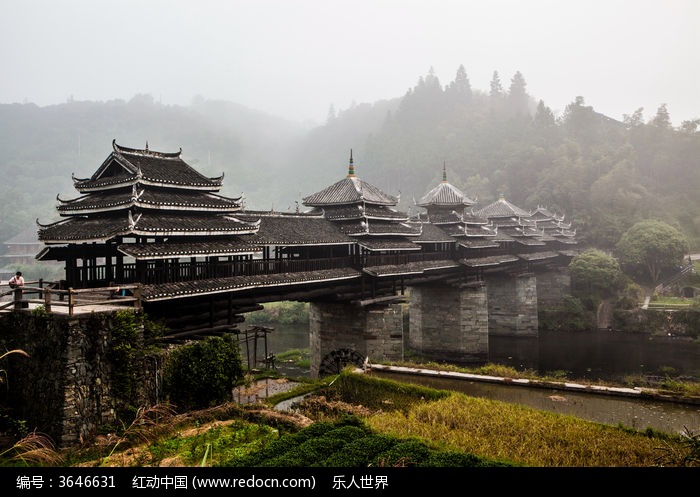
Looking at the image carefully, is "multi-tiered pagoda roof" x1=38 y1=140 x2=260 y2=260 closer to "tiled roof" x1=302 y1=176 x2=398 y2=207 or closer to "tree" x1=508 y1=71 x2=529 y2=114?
"tiled roof" x1=302 y1=176 x2=398 y2=207

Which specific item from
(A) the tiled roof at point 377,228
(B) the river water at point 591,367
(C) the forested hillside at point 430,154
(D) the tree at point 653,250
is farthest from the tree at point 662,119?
(A) the tiled roof at point 377,228

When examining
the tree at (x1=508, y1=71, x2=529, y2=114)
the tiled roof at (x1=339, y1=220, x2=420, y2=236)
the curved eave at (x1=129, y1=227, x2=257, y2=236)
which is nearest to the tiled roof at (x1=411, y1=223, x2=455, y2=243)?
the tiled roof at (x1=339, y1=220, x2=420, y2=236)

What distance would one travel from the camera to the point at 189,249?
15.8m

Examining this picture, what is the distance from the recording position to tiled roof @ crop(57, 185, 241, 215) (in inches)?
597

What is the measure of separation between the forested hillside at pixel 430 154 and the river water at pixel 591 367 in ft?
55.2

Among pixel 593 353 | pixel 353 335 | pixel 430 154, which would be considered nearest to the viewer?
pixel 353 335

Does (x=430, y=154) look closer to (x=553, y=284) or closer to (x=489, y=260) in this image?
(x=553, y=284)

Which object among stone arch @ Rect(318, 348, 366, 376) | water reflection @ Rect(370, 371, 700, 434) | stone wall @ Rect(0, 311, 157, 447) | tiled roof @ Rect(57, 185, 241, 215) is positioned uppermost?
tiled roof @ Rect(57, 185, 241, 215)

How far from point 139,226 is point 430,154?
309 feet

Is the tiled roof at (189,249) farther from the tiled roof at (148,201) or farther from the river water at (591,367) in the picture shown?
the river water at (591,367)

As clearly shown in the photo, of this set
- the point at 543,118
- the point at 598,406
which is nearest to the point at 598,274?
the point at 598,406

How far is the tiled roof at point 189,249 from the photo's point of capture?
1415 centimetres

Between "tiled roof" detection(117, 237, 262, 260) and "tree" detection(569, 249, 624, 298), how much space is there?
40094 mm
